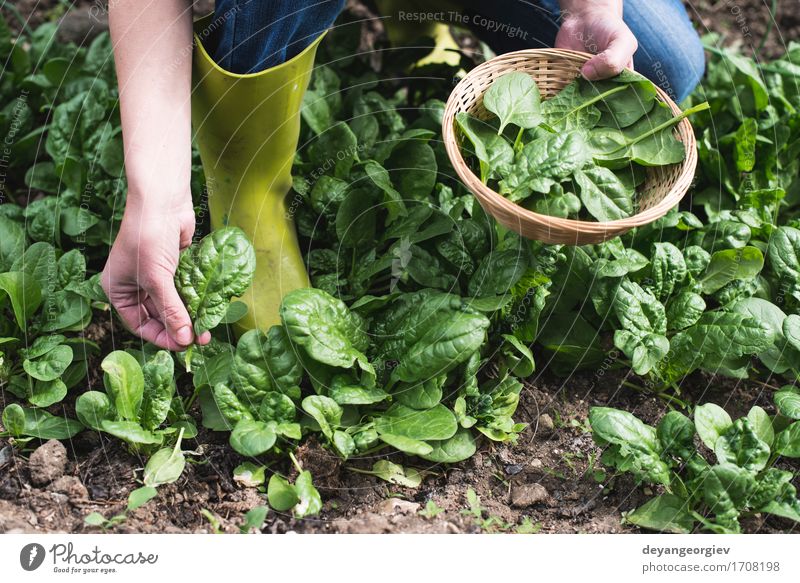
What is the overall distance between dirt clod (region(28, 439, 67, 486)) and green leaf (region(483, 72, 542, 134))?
108 cm

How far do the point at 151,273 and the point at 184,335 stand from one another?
186 millimetres

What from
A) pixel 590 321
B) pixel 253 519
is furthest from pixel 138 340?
pixel 590 321

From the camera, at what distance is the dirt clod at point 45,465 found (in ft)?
4.74

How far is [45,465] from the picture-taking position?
1446 millimetres

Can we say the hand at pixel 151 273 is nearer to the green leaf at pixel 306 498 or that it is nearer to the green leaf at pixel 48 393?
the green leaf at pixel 48 393

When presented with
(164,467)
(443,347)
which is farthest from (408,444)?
(164,467)

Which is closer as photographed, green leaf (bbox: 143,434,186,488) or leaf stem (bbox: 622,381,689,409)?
green leaf (bbox: 143,434,186,488)

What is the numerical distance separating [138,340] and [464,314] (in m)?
0.78

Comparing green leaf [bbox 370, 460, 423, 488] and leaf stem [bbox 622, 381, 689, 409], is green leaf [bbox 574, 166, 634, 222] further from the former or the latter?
green leaf [bbox 370, 460, 423, 488]

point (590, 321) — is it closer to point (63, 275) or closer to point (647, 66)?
point (647, 66)

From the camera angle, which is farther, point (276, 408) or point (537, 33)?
point (537, 33)

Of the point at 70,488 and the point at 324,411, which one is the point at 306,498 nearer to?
the point at 324,411

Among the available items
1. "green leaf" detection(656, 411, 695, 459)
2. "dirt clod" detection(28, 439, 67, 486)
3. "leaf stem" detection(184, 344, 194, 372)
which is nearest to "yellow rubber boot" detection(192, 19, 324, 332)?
"leaf stem" detection(184, 344, 194, 372)
